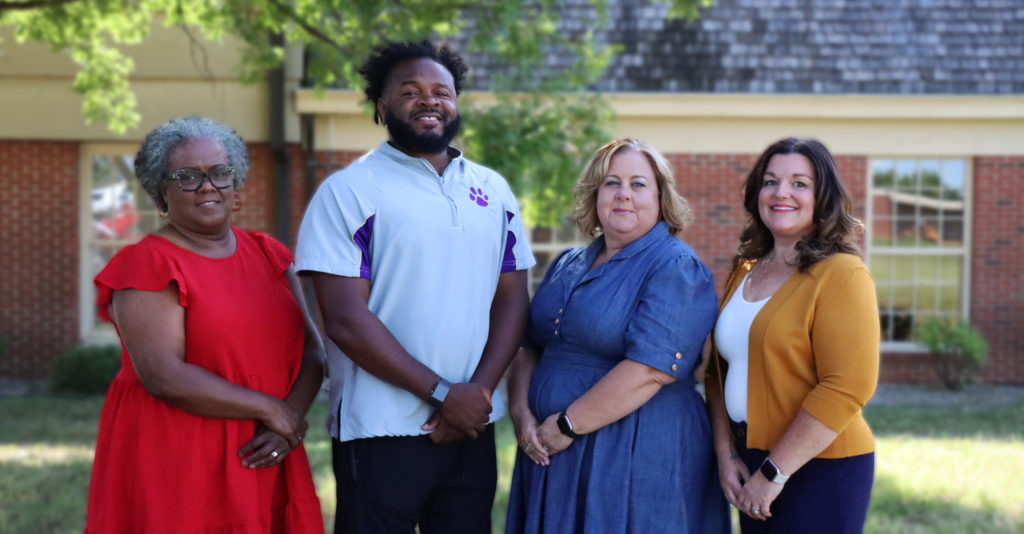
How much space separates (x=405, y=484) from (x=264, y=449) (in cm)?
46

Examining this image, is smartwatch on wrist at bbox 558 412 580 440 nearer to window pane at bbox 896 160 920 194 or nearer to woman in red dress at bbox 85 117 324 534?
woman in red dress at bbox 85 117 324 534

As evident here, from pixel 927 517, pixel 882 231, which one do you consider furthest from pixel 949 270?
pixel 927 517

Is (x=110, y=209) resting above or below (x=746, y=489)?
above

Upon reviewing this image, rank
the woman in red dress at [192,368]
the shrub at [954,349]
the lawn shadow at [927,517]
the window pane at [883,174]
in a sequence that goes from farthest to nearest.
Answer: the window pane at [883,174]
the shrub at [954,349]
the lawn shadow at [927,517]
the woman in red dress at [192,368]

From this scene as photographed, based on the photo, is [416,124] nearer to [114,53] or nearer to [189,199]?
[189,199]

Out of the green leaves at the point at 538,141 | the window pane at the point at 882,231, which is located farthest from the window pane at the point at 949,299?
the green leaves at the point at 538,141

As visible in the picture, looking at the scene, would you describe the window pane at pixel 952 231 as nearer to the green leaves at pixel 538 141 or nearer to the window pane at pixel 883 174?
the window pane at pixel 883 174

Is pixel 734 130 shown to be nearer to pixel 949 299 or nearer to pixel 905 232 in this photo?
pixel 905 232

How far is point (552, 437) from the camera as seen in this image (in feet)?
10.2

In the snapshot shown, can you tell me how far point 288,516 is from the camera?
3.00 m

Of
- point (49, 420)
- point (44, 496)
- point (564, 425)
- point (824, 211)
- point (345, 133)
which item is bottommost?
point (49, 420)

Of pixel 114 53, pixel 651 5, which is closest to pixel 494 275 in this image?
pixel 114 53

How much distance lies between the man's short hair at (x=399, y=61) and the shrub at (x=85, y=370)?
799 cm

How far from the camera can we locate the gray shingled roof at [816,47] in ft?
35.6
